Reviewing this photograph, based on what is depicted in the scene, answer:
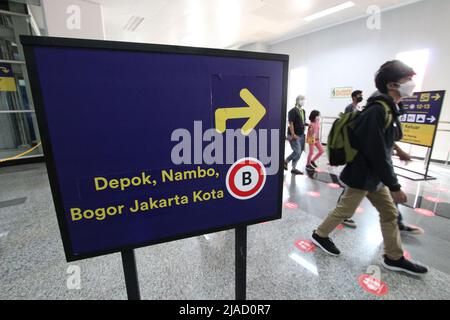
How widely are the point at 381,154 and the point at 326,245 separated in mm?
845

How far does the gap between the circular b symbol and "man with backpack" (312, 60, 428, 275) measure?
1.01 metres

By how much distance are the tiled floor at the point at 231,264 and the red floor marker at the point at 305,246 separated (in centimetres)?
4

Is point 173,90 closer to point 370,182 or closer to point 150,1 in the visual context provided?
point 370,182

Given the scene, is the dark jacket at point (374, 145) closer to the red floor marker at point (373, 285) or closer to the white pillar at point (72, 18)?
the red floor marker at point (373, 285)

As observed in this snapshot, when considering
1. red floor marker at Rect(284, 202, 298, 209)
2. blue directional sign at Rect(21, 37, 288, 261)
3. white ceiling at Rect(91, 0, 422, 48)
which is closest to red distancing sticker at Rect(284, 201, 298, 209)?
red floor marker at Rect(284, 202, 298, 209)

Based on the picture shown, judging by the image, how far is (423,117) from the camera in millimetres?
3605

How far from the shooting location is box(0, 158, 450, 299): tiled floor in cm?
143

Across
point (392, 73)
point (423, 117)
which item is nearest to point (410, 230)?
point (392, 73)

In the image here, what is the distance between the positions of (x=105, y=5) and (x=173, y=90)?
5.84 meters

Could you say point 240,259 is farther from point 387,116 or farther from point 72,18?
point 72,18

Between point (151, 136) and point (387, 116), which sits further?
point (387, 116)

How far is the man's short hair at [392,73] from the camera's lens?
1425 mm

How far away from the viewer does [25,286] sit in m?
1.49
